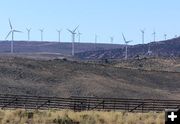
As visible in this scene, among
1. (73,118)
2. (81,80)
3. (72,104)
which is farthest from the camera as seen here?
(81,80)

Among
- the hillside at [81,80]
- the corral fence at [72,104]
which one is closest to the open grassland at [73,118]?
the corral fence at [72,104]

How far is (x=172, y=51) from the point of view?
197 meters

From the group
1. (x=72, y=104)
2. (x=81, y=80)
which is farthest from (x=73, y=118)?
(x=81, y=80)

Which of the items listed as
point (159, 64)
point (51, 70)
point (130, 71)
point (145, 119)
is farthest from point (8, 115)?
point (159, 64)

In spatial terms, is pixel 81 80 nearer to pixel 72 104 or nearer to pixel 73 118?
pixel 72 104

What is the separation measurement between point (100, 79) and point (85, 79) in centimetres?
296

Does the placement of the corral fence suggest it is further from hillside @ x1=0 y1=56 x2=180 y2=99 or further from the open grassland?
hillside @ x1=0 y1=56 x2=180 y2=99

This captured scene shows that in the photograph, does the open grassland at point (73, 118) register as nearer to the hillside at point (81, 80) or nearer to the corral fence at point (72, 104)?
the corral fence at point (72, 104)

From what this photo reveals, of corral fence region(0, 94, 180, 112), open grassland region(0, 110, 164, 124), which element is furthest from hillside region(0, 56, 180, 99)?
open grassland region(0, 110, 164, 124)

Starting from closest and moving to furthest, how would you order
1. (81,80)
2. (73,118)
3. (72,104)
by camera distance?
(73,118), (72,104), (81,80)

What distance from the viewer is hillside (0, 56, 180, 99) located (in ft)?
225

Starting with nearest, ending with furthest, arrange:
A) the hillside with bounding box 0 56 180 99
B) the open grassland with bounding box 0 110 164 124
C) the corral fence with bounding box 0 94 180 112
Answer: the open grassland with bounding box 0 110 164 124, the corral fence with bounding box 0 94 180 112, the hillside with bounding box 0 56 180 99

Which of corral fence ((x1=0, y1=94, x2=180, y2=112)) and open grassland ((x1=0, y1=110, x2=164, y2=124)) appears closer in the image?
open grassland ((x1=0, y1=110, x2=164, y2=124))

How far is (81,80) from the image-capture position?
75000 mm
